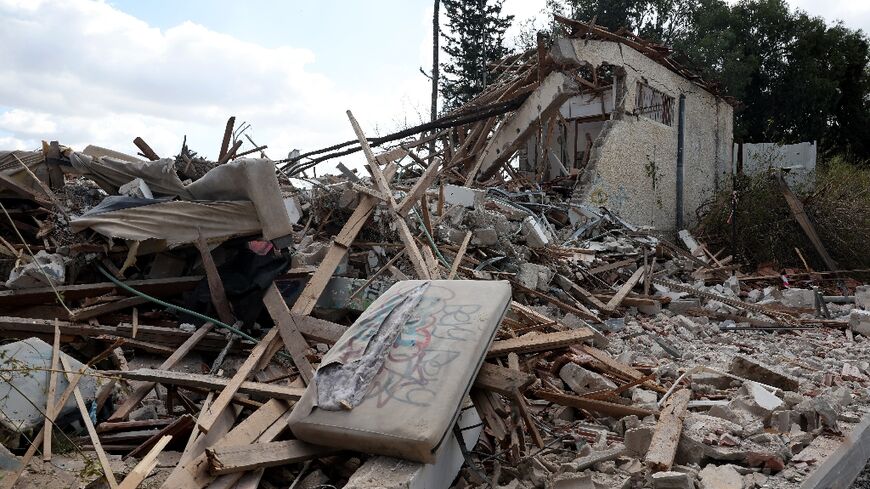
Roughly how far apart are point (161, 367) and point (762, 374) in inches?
180

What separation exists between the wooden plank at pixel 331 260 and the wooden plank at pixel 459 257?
1019 mm

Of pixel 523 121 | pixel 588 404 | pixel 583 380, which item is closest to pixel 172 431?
pixel 588 404

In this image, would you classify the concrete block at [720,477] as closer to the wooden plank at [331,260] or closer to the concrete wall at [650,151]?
the wooden plank at [331,260]

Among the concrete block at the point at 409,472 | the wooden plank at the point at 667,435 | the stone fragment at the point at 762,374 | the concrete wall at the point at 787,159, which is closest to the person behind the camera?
the concrete block at the point at 409,472

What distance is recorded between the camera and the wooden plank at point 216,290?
5.07 m

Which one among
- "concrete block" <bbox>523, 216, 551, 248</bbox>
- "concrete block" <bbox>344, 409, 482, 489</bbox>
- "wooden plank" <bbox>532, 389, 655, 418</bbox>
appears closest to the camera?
"concrete block" <bbox>344, 409, 482, 489</bbox>

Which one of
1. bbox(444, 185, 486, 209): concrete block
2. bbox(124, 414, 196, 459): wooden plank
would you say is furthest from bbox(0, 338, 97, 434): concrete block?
bbox(444, 185, 486, 209): concrete block

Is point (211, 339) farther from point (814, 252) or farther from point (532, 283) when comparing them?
point (814, 252)

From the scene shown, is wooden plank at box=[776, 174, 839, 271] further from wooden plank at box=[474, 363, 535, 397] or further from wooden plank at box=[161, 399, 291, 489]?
wooden plank at box=[161, 399, 291, 489]

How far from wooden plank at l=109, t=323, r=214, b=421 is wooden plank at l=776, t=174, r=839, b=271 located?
11.2m

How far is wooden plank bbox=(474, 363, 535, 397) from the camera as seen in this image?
3322mm

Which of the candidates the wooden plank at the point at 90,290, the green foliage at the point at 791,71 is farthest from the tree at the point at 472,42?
the wooden plank at the point at 90,290

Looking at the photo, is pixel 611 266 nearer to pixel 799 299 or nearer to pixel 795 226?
pixel 799 299

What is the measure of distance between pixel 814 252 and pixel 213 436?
12.2 metres
